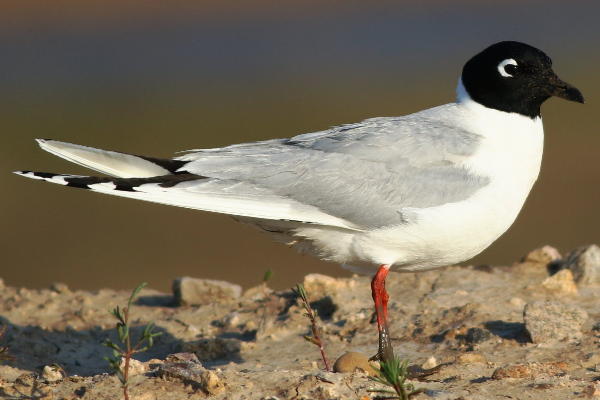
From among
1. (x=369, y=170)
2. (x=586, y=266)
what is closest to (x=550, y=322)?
(x=586, y=266)

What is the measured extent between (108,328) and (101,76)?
69.3ft

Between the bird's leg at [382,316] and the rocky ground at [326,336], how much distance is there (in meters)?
0.27

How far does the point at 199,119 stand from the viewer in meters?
22.8

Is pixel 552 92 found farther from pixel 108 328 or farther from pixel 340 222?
pixel 108 328

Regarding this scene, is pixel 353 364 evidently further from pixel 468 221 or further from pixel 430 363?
pixel 468 221

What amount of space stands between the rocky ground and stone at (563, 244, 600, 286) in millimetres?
12

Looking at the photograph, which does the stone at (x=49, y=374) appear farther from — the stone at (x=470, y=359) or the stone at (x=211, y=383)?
the stone at (x=470, y=359)

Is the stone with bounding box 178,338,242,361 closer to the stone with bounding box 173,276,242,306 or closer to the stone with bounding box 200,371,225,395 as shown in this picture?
the stone with bounding box 173,276,242,306

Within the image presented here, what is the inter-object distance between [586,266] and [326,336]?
257 cm

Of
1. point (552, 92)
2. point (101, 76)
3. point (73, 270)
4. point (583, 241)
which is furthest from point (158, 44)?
point (552, 92)

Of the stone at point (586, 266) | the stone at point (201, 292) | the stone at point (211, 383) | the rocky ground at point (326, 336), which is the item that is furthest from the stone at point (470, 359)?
the stone at point (201, 292)

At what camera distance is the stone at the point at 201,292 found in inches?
306

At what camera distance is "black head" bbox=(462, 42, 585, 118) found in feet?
20.1

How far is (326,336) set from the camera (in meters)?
6.58
